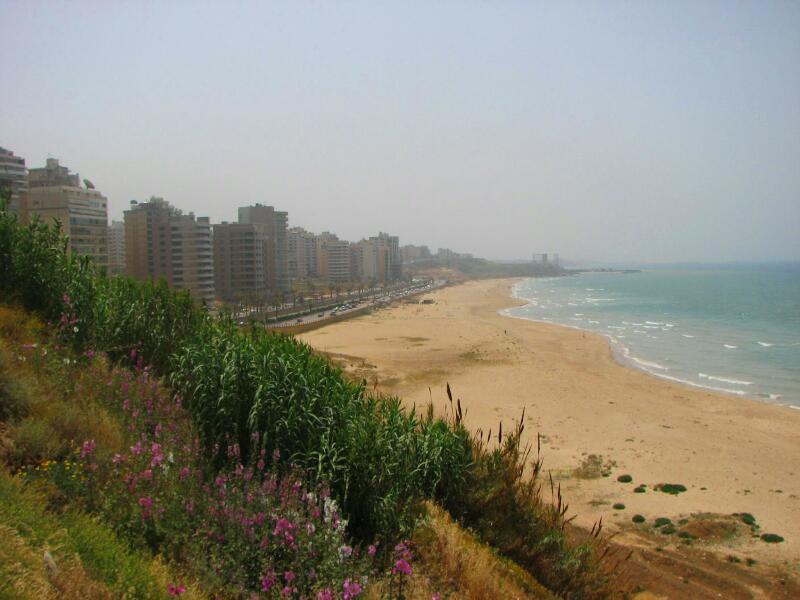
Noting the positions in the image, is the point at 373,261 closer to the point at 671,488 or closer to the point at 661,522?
the point at 671,488

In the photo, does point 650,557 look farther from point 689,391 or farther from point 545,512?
point 689,391

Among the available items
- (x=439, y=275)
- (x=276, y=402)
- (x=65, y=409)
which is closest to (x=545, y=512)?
(x=276, y=402)

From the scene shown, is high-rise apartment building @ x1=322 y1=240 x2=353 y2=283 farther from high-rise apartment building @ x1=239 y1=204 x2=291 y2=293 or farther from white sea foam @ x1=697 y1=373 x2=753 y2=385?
white sea foam @ x1=697 y1=373 x2=753 y2=385

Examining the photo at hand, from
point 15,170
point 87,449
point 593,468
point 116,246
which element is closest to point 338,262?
point 116,246

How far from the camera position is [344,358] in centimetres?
3397

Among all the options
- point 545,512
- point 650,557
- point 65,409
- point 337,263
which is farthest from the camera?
point 337,263

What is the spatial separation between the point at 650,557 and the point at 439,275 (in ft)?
556

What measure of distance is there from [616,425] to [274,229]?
76598 millimetres

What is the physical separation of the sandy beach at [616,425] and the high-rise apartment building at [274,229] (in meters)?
43.5

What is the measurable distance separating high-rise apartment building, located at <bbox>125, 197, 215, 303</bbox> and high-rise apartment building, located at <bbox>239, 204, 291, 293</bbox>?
25.8 m

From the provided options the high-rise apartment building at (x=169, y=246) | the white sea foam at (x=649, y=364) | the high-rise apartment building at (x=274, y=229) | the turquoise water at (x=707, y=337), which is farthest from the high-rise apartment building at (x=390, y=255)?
the white sea foam at (x=649, y=364)

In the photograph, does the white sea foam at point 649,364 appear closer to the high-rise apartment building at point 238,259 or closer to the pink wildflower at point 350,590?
the pink wildflower at point 350,590

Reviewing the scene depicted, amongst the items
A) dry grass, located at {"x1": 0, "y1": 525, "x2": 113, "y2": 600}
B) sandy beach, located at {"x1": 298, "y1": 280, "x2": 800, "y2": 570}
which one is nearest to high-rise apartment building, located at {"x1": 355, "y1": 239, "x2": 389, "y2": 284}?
sandy beach, located at {"x1": 298, "y1": 280, "x2": 800, "y2": 570}

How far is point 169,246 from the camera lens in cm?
5459
